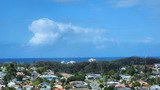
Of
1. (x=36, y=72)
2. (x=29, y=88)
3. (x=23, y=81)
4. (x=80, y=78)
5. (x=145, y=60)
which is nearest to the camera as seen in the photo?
(x=29, y=88)

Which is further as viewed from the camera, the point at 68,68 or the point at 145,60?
the point at 145,60

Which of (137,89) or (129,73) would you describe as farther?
(129,73)

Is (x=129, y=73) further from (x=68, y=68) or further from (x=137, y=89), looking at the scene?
(x=137, y=89)

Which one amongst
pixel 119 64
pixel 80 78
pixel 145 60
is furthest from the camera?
pixel 145 60

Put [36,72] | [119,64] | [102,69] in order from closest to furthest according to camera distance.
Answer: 1. [36,72]
2. [102,69]
3. [119,64]

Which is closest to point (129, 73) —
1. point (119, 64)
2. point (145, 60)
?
point (119, 64)

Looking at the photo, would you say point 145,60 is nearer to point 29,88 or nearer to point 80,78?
point 80,78

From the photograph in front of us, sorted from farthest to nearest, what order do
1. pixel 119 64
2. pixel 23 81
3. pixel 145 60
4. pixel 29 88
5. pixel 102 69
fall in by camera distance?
pixel 145 60, pixel 119 64, pixel 102 69, pixel 23 81, pixel 29 88

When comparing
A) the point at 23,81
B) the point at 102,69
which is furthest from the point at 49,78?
the point at 102,69
